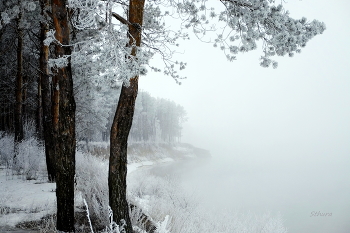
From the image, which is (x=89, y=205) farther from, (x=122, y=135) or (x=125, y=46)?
(x=125, y=46)

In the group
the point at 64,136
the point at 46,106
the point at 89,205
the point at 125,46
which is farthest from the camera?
the point at 46,106

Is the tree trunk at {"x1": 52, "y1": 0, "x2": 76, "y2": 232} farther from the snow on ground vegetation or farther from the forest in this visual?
the snow on ground vegetation

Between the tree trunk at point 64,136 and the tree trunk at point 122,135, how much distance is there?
0.66 metres

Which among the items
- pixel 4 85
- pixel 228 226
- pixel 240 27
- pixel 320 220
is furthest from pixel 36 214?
pixel 320 220

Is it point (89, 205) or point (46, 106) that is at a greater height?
point (46, 106)

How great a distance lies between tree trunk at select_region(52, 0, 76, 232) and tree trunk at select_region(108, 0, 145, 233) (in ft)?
2.16

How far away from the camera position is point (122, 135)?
4.09 metres

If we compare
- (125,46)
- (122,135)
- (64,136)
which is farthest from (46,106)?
(125,46)

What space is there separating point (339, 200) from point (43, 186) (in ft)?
89.7

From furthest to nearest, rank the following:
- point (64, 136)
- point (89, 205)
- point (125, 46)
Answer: point (89, 205)
point (64, 136)
point (125, 46)

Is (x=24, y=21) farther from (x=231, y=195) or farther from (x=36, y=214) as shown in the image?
(x=231, y=195)

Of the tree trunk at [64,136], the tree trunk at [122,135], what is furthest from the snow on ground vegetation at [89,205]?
the tree trunk at [122,135]

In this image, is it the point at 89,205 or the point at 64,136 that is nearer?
the point at 64,136

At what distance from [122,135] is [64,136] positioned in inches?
35.9
